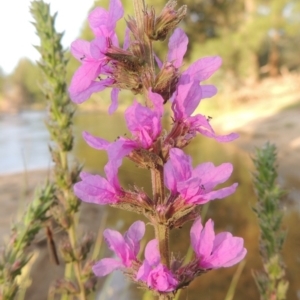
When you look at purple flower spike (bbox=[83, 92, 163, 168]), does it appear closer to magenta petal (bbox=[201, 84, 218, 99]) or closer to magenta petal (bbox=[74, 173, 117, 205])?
magenta petal (bbox=[74, 173, 117, 205])

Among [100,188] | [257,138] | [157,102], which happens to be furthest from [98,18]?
[257,138]

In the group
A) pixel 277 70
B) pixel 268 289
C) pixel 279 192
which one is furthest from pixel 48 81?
pixel 277 70

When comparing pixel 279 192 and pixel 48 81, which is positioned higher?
pixel 48 81

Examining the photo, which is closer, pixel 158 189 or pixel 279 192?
pixel 158 189

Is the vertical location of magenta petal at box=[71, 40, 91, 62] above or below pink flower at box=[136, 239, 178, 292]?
above

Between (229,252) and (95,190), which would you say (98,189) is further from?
(229,252)

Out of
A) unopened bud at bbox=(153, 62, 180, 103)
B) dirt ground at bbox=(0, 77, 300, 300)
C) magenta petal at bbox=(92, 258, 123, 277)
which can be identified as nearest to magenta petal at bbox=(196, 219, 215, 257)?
magenta petal at bbox=(92, 258, 123, 277)

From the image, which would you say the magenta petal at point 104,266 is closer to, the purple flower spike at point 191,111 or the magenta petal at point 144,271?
the magenta petal at point 144,271

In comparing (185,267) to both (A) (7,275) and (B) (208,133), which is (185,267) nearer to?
(B) (208,133)
